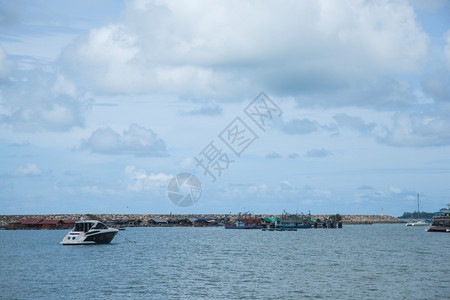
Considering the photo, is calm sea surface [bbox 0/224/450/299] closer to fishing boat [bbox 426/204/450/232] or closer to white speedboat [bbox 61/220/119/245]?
white speedboat [bbox 61/220/119/245]

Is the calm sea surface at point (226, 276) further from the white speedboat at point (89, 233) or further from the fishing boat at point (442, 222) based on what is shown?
the fishing boat at point (442, 222)

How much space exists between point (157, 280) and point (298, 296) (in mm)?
17553

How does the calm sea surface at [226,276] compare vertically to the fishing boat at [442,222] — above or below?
below

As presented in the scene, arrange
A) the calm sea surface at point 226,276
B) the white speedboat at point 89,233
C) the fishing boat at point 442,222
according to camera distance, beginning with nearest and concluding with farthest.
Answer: the calm sea surface at point 226,276 → the white speedboat at point 89,233 → the fishing boat at point 442,222

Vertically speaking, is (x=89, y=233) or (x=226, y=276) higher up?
(x=89, y=233)

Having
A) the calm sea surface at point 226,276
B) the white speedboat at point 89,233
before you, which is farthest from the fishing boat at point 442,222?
the white speedboat at point 89,233

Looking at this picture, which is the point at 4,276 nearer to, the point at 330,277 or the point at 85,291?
the point at 85,291

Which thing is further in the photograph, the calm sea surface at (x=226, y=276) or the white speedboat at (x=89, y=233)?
the white speedboat at (x=89, y=233)

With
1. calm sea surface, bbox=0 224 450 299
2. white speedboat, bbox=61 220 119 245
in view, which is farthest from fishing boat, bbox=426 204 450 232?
white speedboat, bbox=61 220 119 245

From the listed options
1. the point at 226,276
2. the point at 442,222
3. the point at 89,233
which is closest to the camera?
the point at 226,276

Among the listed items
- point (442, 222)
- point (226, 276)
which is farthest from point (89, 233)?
point (442, 222)

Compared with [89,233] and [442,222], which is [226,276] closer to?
[89,233]

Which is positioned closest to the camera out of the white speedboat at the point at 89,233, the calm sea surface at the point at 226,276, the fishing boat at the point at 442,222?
the calm sea surface at the point at 226,276

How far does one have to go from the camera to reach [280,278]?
177ft
